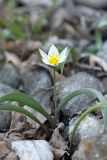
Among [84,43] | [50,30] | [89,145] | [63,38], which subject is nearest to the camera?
[89,145]

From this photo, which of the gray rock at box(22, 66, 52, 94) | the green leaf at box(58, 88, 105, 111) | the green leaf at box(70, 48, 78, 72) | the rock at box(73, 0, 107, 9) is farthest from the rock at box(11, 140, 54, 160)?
the rock at box(73, 0, 107, 9)

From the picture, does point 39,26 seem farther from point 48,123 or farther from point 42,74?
point 48,123

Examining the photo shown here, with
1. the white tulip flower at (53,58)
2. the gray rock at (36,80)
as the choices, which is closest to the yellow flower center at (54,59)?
the white tulip flower at (53,58)

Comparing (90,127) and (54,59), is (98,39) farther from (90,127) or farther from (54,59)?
(90,127)

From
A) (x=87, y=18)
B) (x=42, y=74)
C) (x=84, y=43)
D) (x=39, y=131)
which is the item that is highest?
(x=87, y=18)

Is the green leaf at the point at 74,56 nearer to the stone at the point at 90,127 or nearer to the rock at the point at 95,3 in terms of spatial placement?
the stone at the point at 90,127

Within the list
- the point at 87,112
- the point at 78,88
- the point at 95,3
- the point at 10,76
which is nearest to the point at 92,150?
the point at 87,112

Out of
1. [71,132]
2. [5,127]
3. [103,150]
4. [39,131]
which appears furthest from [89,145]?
[5,127]
